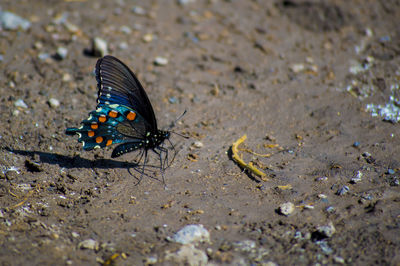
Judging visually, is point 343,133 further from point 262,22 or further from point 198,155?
point 262,22

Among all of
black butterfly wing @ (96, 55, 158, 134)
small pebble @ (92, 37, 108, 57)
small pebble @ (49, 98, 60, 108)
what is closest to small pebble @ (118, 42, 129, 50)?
small pebble @ (92, 37, 108, 57)

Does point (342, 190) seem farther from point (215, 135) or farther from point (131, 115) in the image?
point (131, 115)

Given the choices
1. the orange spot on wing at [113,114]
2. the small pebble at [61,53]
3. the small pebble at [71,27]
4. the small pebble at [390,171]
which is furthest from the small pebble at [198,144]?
the small pebble at [71,27]

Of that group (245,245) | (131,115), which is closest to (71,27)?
(131,115)

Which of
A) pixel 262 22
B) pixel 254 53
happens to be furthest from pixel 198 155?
pixel 262 22

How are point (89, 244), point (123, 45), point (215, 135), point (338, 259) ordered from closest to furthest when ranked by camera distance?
point (338, 259), point (89, 244), point (215, 135), point (123, 45)

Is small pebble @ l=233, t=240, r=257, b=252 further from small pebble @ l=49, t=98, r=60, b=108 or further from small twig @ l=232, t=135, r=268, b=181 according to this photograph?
small pebble @ l=49, t=98, r=60, b=108

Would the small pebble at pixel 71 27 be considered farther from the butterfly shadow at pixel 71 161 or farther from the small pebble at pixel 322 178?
the small pebble at pixel 322 178
